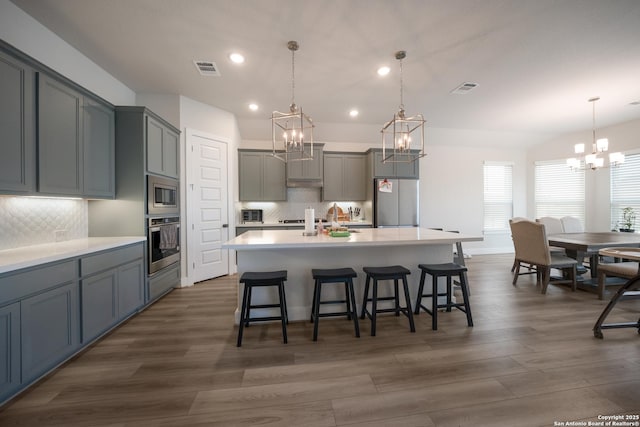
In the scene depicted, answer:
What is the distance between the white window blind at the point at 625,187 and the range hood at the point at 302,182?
6308 mm

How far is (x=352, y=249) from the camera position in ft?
9.14

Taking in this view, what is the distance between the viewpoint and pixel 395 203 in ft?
17.3

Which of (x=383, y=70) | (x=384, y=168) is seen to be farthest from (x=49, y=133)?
(x=384, y=168)

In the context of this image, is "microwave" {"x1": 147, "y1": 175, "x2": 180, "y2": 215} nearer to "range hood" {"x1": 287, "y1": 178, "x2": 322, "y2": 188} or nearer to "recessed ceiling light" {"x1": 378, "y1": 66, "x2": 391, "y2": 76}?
"range hood" {"x1": 287, "y1": 178, "x2": 322, "y2": 188}

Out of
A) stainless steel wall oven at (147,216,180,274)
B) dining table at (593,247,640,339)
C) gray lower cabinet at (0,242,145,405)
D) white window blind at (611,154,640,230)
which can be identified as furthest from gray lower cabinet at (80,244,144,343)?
white window blind at (611,154,640,230)

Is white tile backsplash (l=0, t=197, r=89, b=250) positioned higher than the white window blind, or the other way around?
the white window blind

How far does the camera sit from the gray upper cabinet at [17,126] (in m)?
1.83

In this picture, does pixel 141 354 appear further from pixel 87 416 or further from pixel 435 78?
pixel 435 78

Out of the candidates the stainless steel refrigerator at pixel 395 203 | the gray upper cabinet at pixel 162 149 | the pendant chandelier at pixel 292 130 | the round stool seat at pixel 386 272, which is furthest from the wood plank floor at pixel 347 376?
the stainless steel refrigerator at pixel 395 203

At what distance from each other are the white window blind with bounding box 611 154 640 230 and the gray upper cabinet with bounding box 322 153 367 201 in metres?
5.32

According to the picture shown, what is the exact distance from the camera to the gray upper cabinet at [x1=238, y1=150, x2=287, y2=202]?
5.21 meters

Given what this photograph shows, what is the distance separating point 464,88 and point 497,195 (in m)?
3.95

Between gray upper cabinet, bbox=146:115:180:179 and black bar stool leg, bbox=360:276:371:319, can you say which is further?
gray upper cabinet, bbox=146:115:180:179

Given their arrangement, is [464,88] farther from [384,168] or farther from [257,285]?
[257,285]
